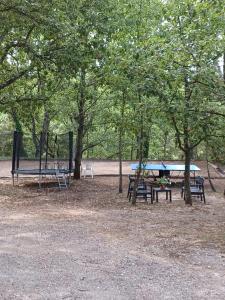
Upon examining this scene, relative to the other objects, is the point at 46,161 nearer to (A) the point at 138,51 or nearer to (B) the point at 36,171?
(B) the point at 36,171

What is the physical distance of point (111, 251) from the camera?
709cm

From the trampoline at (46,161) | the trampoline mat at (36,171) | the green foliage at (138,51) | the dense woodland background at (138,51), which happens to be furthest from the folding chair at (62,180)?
the green foliage at (138,51)

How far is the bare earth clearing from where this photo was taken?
16.5 ft

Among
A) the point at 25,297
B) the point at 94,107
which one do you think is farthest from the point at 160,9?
the point at 25,297

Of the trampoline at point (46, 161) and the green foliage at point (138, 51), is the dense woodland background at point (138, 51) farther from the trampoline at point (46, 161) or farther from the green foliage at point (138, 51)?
the trampoline at point (46, 161)

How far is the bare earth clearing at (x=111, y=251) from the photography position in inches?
198

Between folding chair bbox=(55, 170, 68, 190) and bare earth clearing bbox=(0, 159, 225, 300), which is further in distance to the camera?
folding chair bbox=(55, 170, 68, 190)

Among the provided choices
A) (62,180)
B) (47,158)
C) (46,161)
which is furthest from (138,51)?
(47,158)

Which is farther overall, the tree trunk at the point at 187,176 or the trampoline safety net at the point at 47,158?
the trampoline safety net at the point at 47,158

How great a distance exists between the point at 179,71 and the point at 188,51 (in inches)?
27.5

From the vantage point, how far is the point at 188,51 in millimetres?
8641

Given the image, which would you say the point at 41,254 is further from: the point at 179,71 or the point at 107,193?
the point at 107,193

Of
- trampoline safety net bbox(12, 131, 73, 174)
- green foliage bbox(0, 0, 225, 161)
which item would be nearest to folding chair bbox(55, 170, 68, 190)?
trampoline safety net bbox(12, 131, 73, 174)

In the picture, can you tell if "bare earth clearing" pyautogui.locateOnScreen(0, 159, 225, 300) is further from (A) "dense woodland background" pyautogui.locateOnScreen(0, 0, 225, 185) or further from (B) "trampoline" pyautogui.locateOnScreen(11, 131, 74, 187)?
(B) "trampoline" pyautogui.locateOnScreen(11, 131, 74, 187)
